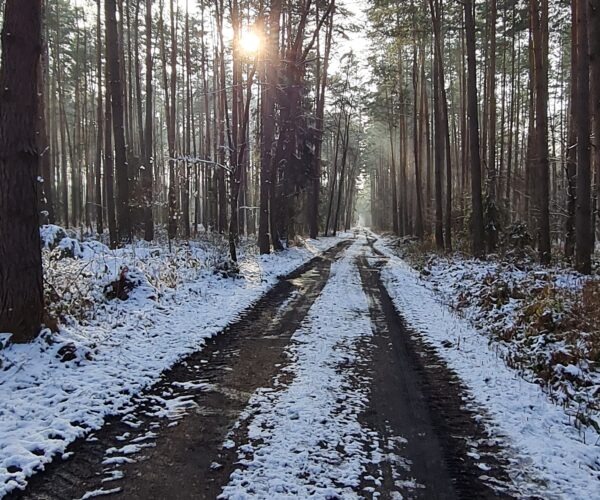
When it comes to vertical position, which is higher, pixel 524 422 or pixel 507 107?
pixel 507 107

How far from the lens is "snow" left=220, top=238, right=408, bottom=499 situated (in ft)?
10.2

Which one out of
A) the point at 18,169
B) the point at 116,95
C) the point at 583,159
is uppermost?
the point at 116,95

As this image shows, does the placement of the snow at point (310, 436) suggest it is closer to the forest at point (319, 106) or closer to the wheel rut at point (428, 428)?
the wheel rut at point (428, 428)

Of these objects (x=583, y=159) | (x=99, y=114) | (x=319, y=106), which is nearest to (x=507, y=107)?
(x=319, y=106)

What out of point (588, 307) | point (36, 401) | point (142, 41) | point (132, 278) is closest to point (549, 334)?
point (588, 307)

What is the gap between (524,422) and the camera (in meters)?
4.21

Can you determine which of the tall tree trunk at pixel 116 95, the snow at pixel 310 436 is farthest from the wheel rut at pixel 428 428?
the tall tree trunk at pixel 116 95

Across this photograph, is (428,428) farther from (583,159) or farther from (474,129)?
(474,129)

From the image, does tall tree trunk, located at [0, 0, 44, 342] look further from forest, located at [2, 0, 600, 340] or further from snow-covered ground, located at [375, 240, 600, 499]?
snow-covered ground, located at [375, 240, 600, 499]

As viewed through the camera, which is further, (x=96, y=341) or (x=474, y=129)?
(x=474, y=129)

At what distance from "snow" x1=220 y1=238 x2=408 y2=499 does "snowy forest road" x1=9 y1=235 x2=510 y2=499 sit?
12 millimetres

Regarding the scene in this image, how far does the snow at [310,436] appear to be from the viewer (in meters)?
3.11

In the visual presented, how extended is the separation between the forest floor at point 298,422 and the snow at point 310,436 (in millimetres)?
14

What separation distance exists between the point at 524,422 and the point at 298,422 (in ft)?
6.93
